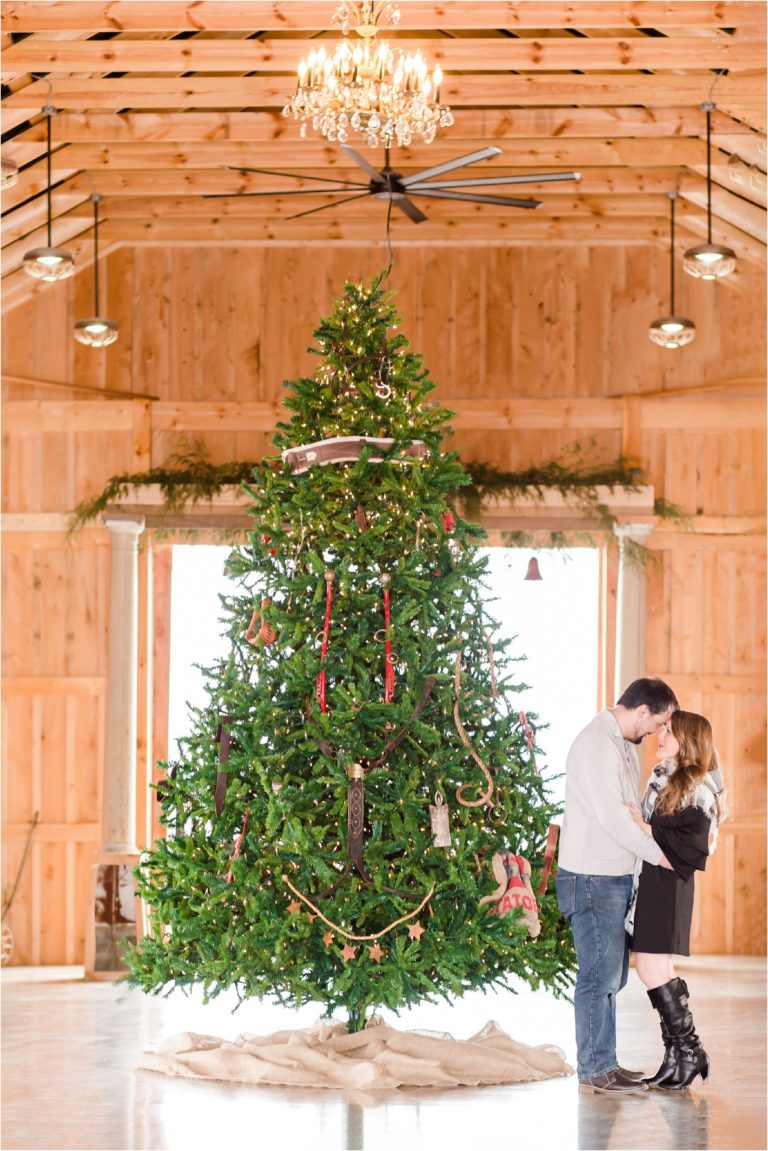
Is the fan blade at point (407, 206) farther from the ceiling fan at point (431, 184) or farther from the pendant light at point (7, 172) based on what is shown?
the pendant light at point (7, 172)

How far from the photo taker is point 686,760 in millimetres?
5238

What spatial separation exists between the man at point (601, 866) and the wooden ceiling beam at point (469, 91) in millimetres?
3391

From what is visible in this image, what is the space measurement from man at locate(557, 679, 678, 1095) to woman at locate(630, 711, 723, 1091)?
69mm

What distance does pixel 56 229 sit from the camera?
959 cm

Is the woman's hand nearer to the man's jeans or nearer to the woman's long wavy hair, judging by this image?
the woman's long wavy hair

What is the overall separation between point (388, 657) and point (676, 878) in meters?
1.21

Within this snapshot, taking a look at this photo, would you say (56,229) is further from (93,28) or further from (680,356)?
(680,356)

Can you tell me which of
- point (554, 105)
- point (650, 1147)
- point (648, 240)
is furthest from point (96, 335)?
point (650, 1147)

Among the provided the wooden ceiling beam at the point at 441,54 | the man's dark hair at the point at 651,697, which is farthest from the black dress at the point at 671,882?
the wooden ceiling beam at the point at 441,54

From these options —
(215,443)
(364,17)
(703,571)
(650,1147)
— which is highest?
(364,17)

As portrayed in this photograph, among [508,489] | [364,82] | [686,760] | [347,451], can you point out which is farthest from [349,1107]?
[508,489]

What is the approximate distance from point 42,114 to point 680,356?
436 centimetres

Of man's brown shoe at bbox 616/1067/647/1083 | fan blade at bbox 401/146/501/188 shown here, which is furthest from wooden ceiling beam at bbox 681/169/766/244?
man's brown shoe at bbox 616/1067/647/1083

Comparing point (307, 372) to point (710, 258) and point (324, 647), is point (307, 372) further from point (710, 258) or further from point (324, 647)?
point (324, 647)
